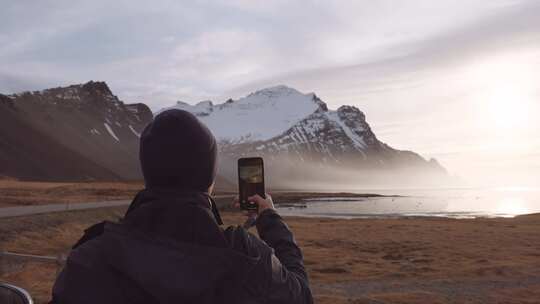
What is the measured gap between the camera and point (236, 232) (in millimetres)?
1922

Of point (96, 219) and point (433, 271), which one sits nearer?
point (433, 271)

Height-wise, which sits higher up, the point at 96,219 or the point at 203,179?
the point at 203,179

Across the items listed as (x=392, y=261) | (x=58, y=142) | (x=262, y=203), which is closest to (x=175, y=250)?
(x=262, y=203)

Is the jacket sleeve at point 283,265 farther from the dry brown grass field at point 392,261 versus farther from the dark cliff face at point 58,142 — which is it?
the dark cliff face at point 58,142

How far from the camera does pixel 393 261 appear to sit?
68.9 ft

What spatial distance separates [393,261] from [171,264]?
809 inches

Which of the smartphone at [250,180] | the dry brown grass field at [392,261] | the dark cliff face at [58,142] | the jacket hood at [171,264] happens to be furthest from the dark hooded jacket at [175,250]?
the dark cliff face at [58,142]

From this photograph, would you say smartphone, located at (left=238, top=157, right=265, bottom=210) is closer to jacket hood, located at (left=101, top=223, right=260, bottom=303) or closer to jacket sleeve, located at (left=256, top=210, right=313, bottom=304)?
jacket sleeve, located at (left=256, top=210, right=313, bottom=304)

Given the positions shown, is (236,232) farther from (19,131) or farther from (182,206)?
(19,131)

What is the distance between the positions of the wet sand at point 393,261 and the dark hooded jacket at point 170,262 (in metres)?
10.4

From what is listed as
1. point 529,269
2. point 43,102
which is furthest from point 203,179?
point 43,102

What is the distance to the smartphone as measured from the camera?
A: 9.22ft

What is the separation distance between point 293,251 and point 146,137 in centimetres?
82

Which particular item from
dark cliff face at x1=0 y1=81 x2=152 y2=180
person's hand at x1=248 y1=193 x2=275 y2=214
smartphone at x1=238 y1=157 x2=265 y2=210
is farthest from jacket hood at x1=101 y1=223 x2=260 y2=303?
dark cliff face at x1=0 y1=81 x2=152 y2=180
